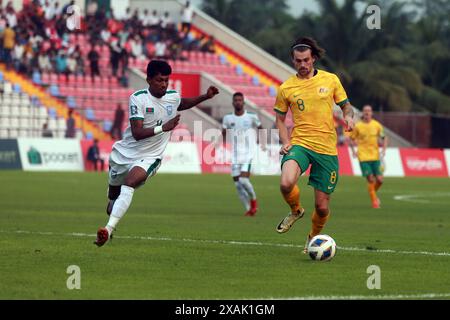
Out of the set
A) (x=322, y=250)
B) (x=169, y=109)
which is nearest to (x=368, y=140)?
(x=169, y=109)

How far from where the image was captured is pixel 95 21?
5481 cm

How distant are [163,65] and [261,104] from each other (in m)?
42.6

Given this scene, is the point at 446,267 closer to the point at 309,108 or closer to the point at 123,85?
the point at 309,108

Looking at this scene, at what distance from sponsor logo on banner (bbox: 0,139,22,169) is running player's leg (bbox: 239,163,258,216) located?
2033 cm

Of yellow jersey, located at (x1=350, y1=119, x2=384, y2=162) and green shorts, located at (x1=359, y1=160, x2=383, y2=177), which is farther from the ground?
yellow jersey, located at (x1=350, y1=119, x2=384, y2=162)

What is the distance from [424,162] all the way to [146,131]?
37.1 meters

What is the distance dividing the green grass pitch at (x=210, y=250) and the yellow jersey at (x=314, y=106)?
143 centimetres

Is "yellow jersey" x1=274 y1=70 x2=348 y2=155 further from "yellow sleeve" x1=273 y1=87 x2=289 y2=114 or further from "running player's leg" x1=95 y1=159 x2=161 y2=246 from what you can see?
"running player's leg" x1=95 y1=159 x2=161 y2=246

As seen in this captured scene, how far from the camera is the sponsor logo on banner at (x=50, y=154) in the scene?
4350 centimetres

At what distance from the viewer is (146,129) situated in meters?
14.5

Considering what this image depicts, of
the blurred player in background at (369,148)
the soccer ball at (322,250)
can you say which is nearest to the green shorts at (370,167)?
the blurred player in background at (369,148)

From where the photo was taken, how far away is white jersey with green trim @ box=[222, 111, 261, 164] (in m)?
24.4

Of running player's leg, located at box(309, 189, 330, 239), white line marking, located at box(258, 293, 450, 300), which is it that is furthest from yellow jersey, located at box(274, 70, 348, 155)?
white line marking, located at box(258, 293, 450, 300)
